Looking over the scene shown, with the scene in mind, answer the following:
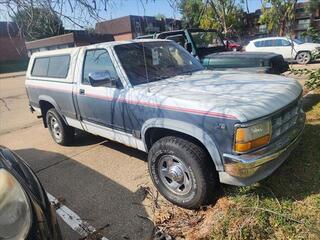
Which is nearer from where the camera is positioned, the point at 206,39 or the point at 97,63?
the point at 97,63

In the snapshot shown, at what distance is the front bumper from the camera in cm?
296

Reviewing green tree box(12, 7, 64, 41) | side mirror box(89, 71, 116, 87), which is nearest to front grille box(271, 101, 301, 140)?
side mirror box(89, 71, 116, 87)

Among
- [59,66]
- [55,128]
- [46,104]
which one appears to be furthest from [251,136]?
[46,104]

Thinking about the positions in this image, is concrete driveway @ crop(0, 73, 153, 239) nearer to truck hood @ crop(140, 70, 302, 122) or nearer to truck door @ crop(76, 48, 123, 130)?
truck door @ crop(76, 48, 123, 130)

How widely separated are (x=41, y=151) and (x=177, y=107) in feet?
12.5

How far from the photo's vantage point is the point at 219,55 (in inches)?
309

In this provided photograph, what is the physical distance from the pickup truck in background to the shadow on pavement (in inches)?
166

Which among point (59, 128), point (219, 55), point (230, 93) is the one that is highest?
point (230, 93)

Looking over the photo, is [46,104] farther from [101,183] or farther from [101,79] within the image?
[101,79]

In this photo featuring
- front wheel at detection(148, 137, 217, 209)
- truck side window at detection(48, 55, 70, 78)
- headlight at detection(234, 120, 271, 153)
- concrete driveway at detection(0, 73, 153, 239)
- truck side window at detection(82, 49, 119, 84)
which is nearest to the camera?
headlight at detection(234, 120, 271, 153)

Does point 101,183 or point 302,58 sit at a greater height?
point 101,183

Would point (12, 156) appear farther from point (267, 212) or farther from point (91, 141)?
point (91, 141)

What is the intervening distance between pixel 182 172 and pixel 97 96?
5.76 ft

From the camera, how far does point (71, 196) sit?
13.8 feet
